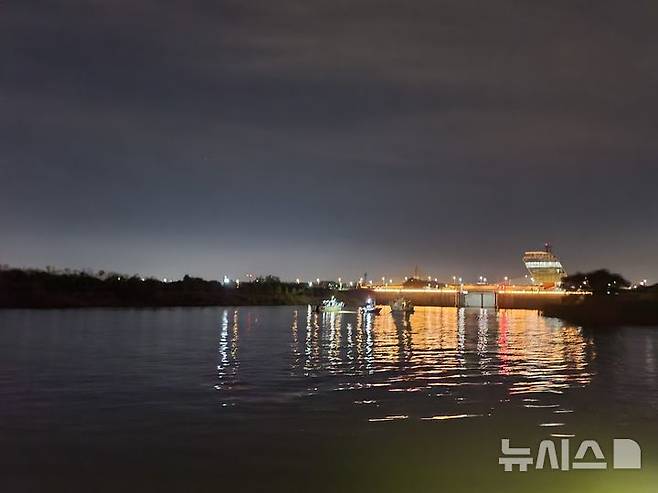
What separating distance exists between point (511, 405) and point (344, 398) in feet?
23.9

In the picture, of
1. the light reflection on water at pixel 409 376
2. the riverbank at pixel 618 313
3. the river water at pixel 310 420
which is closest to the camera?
the river water at pixel 310 420

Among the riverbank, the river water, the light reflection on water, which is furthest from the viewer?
the riverbank

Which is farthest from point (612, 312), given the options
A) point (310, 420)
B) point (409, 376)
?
point (310, 420)

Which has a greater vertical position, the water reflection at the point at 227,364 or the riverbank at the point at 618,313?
the riverbank at the point at 618,313

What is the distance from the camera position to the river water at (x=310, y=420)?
1750cm

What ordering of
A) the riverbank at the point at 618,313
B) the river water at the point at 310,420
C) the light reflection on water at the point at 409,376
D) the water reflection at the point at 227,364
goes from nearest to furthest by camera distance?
the river water at the point at 310,420 < the light reflection on water at the point at 409,376 < the water reflection at the point at 227,364 < the riverbank at the point at 618,313

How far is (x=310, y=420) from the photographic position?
25016 millimetres

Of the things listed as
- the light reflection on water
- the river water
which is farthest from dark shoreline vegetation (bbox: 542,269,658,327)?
the river water

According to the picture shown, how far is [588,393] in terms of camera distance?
33000mm

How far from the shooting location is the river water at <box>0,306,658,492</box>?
17500 mm

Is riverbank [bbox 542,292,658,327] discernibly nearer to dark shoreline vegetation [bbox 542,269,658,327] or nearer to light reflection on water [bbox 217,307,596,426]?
dark shoreline vegetation [bbox 542,269,658,327]

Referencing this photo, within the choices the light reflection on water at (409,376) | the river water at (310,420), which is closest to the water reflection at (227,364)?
the light reflection on water at (409,376)

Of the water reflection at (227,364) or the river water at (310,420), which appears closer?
the river water at (310,420)

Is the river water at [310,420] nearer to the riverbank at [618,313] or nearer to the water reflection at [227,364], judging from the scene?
the water reflection at [227,364]
